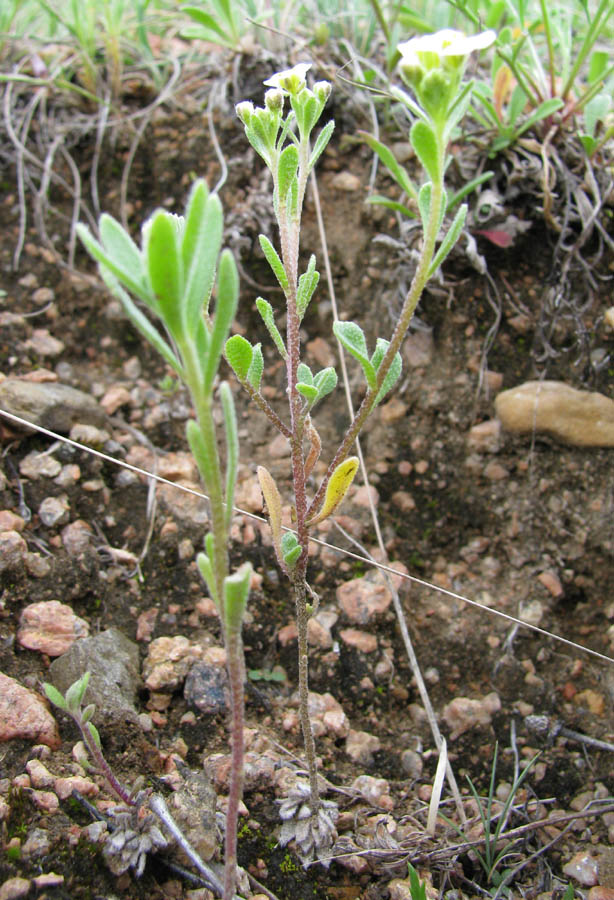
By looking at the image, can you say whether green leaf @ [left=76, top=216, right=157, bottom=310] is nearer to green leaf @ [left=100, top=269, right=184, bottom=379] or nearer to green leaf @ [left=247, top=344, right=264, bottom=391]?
green leaf @ [left=100, top=269, right=184, bottom=379]

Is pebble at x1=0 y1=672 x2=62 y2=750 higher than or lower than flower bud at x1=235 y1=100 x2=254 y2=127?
lower

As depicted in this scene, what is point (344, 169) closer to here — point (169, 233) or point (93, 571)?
point (93, 571)

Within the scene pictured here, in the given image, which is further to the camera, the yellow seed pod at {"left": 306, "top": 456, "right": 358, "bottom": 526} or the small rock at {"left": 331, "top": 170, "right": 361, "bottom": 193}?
the small rock at {"left": 331, "top": 170, "right": 361, "bottom": 193}

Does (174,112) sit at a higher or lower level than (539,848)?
higher

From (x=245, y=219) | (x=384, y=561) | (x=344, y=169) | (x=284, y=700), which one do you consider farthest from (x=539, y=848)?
(x=344, y=169)

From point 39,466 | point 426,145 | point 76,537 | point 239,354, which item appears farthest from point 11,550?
point 426,145

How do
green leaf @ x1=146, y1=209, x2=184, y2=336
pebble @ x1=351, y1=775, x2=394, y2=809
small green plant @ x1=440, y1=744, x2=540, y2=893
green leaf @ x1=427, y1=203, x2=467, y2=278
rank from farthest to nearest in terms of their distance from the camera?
pebble @ x1=351, y1=775, x2=394, y2=809 < small green plant @ x1=440, y1=744, x2=540, y2=893 < green leaf @ x1=427, y1=203, x2=467, y2=278 < green leaf @ x1=146, y1=209, x2=184, y2=336

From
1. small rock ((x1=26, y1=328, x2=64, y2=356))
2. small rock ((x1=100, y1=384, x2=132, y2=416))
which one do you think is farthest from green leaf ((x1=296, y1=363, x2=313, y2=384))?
small rock ((x1=26, y1=328, x2=64, y2=356))
